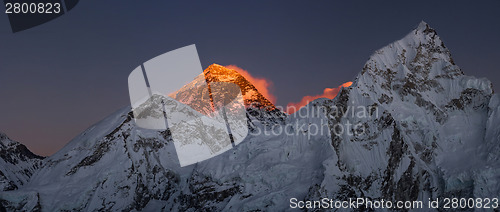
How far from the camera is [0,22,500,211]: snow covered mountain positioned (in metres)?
→ 118

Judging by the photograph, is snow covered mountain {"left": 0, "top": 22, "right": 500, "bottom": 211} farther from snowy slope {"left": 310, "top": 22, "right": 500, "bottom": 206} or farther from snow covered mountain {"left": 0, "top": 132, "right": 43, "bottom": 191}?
snow covered mountain {"left": 0, "top": 132, "right": 43, "bottom": 191}

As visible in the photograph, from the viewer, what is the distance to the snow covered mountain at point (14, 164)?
123500mm

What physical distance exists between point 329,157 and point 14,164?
8686cm

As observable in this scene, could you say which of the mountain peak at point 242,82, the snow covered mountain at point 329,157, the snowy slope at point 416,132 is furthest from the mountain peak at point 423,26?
the mountain peak at point 242,82

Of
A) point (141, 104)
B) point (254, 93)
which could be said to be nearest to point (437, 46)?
point (254, 93)

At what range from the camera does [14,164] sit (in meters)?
134

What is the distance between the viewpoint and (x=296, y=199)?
114375 millimetres

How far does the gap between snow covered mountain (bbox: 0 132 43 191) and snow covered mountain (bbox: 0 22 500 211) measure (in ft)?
14.1

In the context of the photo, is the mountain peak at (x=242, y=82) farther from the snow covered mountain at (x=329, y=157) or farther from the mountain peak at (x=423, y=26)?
the mountain peak at (x=423, y=26)

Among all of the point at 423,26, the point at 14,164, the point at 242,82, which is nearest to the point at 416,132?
the point at 423,26

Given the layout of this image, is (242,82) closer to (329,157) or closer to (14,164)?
(329,157)

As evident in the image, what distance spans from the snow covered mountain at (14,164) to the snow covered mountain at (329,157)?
4312 mm

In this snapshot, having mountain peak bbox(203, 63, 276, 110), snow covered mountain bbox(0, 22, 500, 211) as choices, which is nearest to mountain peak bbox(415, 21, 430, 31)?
snow covered mountain bbox(0, 22, 500, 211)

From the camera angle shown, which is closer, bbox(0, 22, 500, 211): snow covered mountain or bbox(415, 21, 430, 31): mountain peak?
bbox(0, 22, 500, 211): snow covered mountain
